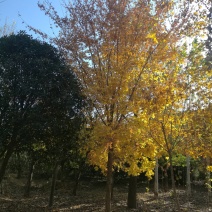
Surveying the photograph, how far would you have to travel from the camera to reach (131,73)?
743 centimetres

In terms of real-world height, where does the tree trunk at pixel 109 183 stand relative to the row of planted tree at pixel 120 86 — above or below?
below

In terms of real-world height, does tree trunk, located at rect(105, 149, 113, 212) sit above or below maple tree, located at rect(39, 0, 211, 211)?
below

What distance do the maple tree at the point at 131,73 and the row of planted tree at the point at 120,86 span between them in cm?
3

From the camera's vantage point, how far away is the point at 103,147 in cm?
730

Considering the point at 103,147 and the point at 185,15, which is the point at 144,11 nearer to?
the point at 185,15

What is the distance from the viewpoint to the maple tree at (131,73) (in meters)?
7.10

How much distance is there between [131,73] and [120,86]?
49cm

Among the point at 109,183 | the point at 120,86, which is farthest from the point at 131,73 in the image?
the point at 109,183

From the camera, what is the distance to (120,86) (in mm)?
7340

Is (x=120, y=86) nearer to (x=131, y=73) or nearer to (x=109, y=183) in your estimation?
(x=131, y=73)

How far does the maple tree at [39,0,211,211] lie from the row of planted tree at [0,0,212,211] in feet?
0.09

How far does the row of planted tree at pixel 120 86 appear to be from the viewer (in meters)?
7.18

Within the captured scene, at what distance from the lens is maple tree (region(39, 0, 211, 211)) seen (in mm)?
7102

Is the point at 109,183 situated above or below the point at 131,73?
below
